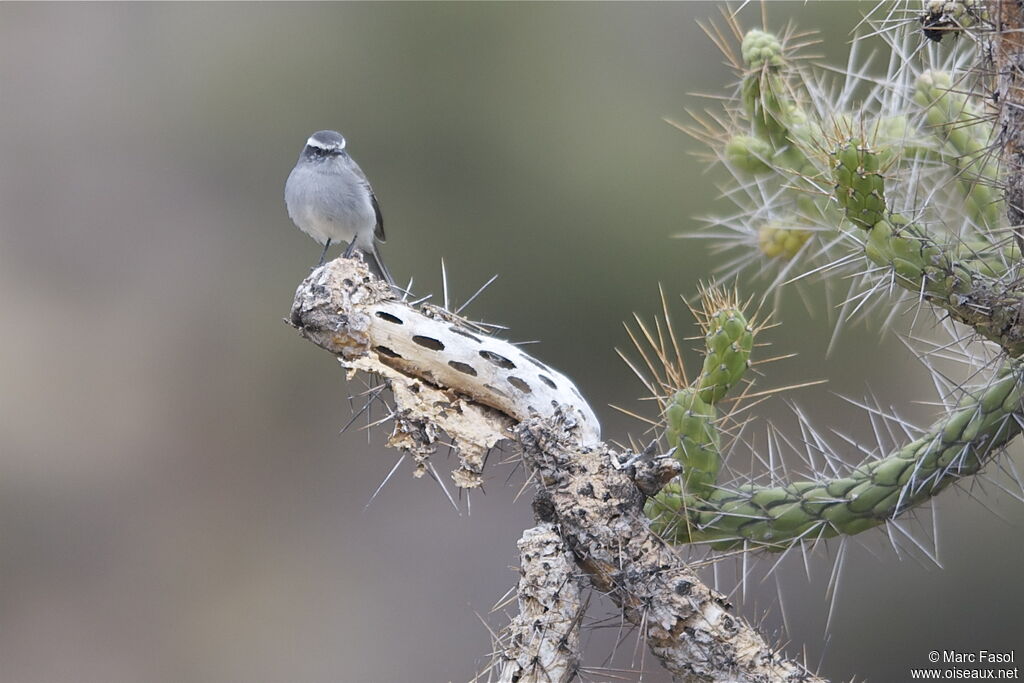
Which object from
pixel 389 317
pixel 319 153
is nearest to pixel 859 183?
pixel 389 317

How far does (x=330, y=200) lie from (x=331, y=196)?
0.7 inches

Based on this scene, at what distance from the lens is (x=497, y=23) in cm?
881

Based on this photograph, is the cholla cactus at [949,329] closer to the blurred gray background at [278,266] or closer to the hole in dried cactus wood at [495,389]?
the hole in dried cactus wood at [495,389]

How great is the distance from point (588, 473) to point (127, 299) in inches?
288

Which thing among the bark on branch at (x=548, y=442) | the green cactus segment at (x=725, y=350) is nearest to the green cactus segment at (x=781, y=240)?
the green cactus segment at (x=725, y=350)

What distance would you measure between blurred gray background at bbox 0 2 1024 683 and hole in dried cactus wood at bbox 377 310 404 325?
5679 millimetres

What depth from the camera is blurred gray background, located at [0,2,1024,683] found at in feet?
26.8

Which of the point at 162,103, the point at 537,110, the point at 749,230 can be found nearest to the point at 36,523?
the point at 162,103

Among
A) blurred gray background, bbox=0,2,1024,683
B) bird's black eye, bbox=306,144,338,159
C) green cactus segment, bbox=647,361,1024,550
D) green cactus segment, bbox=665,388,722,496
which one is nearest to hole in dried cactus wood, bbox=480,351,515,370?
green cactus segment, bbox=665,388,722,496

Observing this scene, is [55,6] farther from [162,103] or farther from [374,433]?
[374,433]

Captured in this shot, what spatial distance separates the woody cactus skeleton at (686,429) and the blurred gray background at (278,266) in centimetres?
526

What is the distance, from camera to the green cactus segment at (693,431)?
106 inches

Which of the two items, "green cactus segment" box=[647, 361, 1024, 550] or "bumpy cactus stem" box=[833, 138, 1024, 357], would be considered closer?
"bumpy cactus stem" box=[833, 138, 1024, 357]

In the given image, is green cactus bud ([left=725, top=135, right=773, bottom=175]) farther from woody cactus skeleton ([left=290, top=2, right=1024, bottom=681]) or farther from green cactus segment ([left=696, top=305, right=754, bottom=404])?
green cactus segment ([left=696, top=305, right=754, bottom=404])
